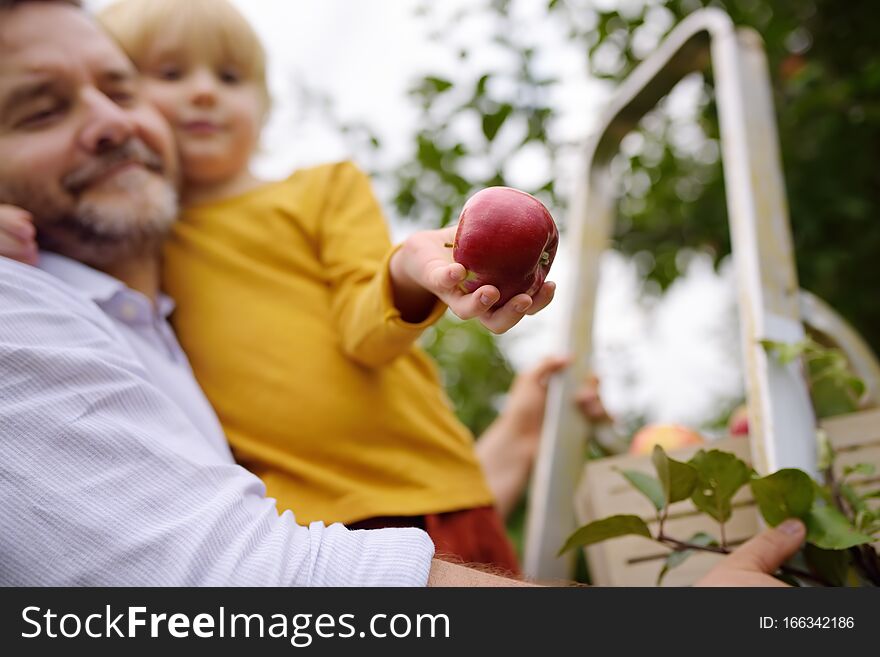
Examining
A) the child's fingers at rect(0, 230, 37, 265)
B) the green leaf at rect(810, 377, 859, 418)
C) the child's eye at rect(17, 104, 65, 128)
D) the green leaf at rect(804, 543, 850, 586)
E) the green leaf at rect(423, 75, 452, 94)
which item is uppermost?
the green leaf at rect(423, 75, 452, 94)

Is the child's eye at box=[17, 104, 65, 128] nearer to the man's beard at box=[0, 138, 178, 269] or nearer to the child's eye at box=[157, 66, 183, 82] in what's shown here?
the man's beard at box=[0, 138, 178, 269]

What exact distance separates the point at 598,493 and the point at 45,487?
0.77 metres

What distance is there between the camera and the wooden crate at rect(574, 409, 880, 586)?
101 centimetres

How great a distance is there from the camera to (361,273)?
3.47ft

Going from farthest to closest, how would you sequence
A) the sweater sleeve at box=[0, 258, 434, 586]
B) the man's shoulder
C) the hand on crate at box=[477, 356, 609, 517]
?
the hand on crate at box=[477, 356, 609, 517]
the man's shoulder
the sweater sleeve at box=[0, 258, 434, 586]

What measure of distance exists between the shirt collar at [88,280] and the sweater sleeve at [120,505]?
18 cm

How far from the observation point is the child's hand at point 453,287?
27.4 inches

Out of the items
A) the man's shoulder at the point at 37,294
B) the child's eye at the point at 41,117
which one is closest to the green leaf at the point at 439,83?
the child's eye at the point at 41,117

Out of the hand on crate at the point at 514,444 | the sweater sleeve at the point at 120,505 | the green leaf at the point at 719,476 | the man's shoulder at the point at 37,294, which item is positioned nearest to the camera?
the sweater sleeve at the point at 120,505

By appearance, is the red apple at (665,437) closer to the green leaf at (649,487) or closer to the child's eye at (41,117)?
the green leaf at (649,487)

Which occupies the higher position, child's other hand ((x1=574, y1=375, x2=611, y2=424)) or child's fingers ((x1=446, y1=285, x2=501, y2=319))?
child's other hand ((x1=574, y1=375, x2=611, y2=424))

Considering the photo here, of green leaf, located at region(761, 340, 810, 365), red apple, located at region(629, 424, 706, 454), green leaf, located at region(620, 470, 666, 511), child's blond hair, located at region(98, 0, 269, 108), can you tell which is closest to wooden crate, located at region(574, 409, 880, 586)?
green leaf, located at region(620, 470, 666, 511)

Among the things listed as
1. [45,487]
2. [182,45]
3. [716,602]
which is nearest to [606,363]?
[182,45]

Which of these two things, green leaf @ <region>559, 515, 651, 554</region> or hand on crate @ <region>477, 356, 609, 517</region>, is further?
hand on crate @ <region>477, 356, 609, 517</region>
